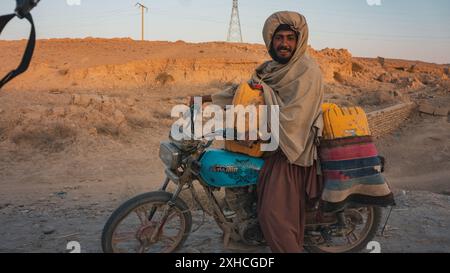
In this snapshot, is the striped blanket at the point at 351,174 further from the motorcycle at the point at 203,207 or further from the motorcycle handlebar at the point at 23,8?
the motorcycle handlebar at the point at 23,8

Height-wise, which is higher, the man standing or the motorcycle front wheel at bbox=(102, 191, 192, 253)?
the man standing

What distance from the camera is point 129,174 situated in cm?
743

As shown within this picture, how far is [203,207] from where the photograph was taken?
10.3 feet

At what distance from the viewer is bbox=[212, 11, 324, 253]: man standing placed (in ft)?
9.17

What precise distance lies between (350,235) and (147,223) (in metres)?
1.75

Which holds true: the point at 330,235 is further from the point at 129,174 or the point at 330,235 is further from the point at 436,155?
the point at 436,155

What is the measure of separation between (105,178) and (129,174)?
49 cm

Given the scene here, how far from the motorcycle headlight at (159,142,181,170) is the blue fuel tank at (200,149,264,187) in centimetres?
18

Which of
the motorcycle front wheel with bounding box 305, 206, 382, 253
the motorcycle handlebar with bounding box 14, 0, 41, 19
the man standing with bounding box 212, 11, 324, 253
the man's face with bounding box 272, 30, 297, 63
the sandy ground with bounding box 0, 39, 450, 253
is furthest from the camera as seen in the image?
the sandy ground with bounding box 0, 39, 450, 253

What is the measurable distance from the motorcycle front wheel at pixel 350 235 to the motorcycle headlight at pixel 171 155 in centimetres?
121

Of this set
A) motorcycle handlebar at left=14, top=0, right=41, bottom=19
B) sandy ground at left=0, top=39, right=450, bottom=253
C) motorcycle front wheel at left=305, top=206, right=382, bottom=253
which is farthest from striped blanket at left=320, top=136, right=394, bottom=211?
motorcycle handlebar at left=14, top=0, right=41, bottom=19

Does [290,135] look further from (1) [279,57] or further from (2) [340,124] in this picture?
(1) [279,57]

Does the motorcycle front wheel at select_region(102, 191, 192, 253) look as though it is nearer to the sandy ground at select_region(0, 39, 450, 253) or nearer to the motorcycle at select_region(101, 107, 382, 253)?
the motorcycle at select_region(101, 107, 382, 253)

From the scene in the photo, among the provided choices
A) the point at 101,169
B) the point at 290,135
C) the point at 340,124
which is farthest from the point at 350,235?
the point at 101,169
